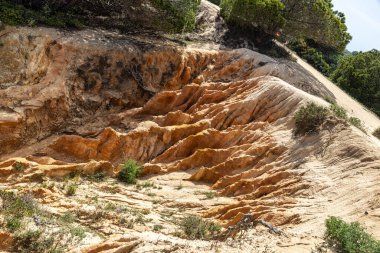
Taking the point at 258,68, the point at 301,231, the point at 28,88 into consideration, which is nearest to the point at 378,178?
the point at 301,231

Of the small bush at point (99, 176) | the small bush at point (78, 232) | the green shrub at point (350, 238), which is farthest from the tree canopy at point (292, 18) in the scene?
the small bush at point (78, 232)

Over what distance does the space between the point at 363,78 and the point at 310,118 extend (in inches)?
746

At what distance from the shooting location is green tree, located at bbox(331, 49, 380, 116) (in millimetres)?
30203

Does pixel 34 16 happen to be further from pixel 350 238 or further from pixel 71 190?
pixel 350 238

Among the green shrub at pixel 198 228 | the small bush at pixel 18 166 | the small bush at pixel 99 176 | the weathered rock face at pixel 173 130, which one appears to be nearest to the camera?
the green shrub at pixel 198 228

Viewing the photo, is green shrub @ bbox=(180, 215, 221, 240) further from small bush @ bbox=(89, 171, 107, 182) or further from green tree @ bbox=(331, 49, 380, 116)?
green tree @ bbox=(331, 49, 380, 116)

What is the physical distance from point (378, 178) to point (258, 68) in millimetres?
9243

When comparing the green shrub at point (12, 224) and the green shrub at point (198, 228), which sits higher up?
the green shrub at point (198, 228)

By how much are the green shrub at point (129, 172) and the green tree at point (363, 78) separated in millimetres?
20316

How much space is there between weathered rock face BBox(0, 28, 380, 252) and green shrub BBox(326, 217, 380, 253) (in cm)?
95

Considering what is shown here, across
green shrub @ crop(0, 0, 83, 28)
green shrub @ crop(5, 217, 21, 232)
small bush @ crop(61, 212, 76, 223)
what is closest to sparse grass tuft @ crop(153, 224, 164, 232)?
small bush @ crop(61, 212, 76, 223)

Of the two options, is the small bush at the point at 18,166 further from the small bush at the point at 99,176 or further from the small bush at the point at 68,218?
the small bush at the point at 68,218

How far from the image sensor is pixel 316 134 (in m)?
13.9

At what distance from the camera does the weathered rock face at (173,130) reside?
11816mm
